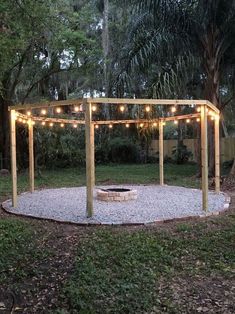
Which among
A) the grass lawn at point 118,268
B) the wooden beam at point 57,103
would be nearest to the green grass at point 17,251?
the grass lawn at point 118,268

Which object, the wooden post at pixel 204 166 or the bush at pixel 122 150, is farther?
the bush at pixel 122 150

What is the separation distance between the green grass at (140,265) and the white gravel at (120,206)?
918 millimetres

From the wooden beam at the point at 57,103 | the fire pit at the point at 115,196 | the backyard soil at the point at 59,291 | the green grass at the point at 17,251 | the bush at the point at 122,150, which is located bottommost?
the backyard soil at the point at 59,291

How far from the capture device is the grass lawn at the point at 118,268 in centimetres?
363

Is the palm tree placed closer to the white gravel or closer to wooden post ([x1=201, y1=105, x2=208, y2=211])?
the white gravel

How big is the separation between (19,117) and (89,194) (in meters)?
3.50

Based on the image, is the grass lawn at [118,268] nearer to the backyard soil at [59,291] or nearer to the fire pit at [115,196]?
the backyard soil at [59,291]

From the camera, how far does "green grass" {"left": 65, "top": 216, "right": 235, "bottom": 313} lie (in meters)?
3.63

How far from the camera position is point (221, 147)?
19.9 metres

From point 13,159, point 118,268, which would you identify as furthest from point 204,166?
point 13,159

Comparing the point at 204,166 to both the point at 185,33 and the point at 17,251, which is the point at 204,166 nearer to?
the point at 17,251

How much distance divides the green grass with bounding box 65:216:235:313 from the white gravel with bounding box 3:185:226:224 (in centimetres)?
92

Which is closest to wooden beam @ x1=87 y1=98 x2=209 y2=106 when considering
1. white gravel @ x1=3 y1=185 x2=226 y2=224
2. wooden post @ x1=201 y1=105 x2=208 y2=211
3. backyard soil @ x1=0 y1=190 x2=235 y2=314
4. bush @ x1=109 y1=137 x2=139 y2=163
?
wooden post @ x1=201 y1=105 x2=208 y2=211

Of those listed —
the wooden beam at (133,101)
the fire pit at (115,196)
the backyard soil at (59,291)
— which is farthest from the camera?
the fire pit at (115,196)
